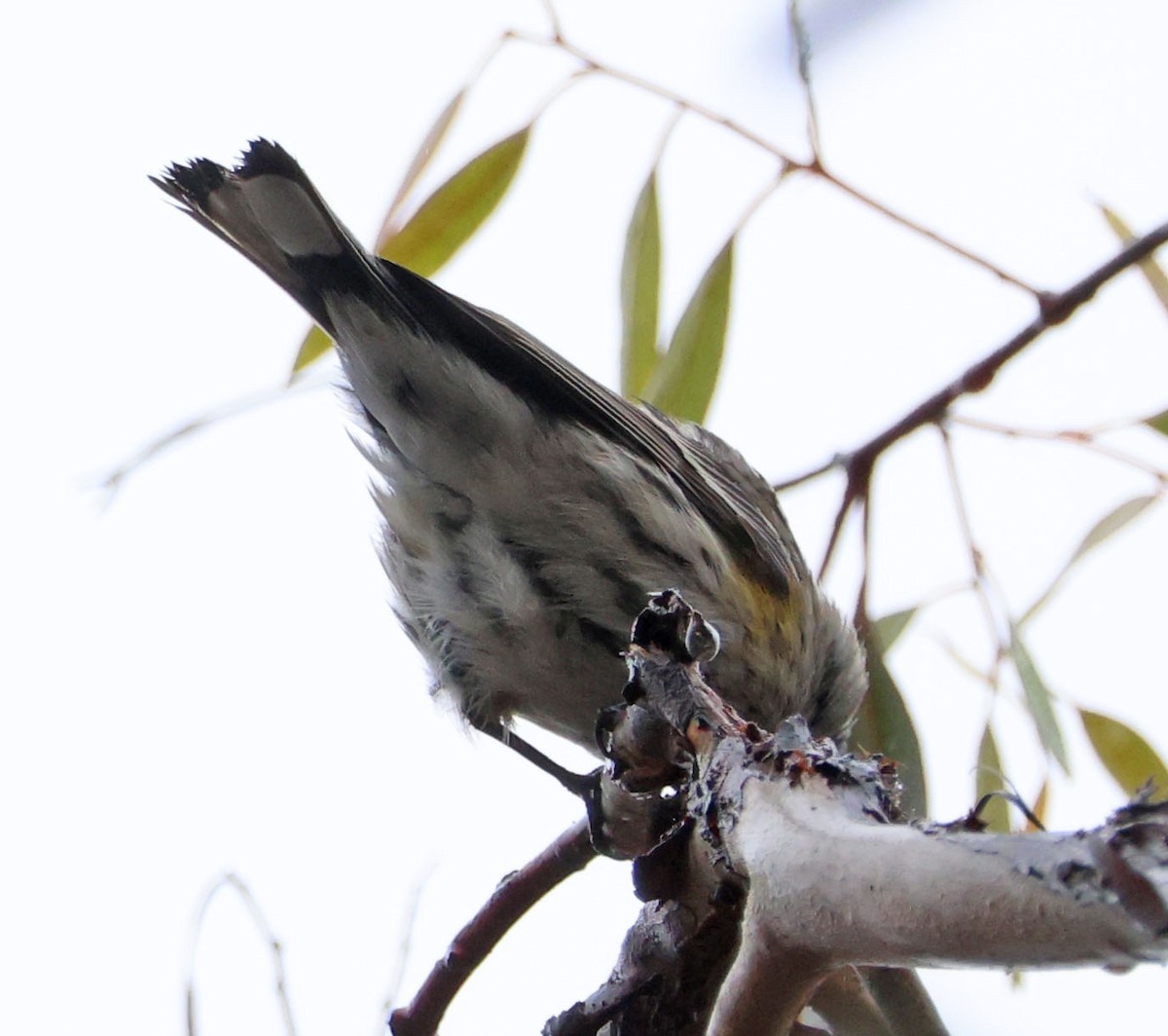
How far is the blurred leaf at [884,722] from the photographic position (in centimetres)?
220

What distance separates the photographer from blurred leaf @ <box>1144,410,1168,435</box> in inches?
87.9

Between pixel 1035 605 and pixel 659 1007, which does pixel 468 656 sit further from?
pixel 659 1007

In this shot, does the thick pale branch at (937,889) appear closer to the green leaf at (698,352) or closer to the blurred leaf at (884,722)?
the blurred leaf at (884,722)

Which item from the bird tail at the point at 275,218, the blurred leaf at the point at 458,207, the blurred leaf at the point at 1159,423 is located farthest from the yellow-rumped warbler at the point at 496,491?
the blurred leaf at the point at 1159,423

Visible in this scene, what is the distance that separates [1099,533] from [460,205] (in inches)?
46.7

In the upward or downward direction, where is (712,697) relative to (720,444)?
downward

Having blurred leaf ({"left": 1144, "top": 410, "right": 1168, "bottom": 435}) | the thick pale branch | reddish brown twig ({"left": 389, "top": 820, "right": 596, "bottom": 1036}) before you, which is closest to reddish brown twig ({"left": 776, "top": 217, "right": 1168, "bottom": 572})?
blurred leaf ({"left": 1144, "top": 410, "right": 1168, "bottom": 435})

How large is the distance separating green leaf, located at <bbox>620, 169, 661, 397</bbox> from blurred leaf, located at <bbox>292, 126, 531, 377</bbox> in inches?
9.3

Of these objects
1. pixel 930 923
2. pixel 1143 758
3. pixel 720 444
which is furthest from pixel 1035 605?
pixel 930 923

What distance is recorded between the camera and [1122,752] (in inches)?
84.8

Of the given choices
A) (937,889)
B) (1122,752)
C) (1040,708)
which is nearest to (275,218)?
(1040,708)

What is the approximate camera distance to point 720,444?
2816 millimetres

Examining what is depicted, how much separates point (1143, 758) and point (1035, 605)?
30 cm

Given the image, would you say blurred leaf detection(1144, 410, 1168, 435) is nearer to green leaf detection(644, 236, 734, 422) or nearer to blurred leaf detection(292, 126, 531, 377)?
green leaf detection(644, 236, 734, 422)
